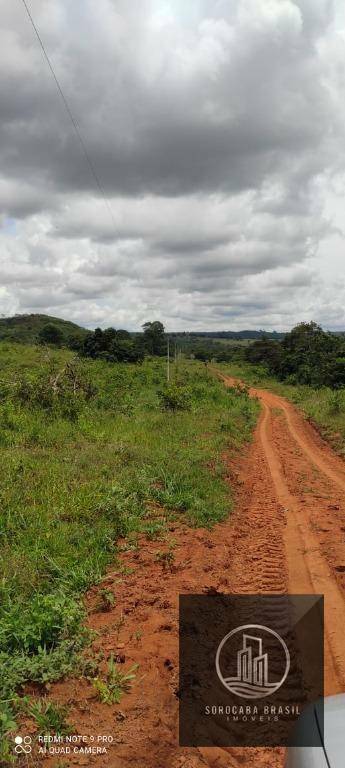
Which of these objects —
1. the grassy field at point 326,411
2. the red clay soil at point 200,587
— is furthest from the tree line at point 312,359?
the red clay soil at point 200,587

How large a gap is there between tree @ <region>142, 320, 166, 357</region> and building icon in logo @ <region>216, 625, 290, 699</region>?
224 ft

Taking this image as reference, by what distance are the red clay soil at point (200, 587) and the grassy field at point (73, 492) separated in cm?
31

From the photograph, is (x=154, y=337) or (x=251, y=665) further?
(x=154, y=337)

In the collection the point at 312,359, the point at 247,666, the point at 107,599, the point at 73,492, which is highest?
the point at 312,359

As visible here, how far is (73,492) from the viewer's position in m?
7.44

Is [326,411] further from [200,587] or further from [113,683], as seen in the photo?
[113,683]

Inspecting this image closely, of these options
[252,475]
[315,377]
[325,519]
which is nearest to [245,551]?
[325,519]

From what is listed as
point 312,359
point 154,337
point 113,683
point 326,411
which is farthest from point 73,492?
point 154,337

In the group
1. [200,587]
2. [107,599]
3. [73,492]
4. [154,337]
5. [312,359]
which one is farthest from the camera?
[154,337]

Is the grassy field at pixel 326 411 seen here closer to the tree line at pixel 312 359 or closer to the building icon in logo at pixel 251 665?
the tree line at pixel 312 359

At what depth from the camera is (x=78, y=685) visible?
3607mm

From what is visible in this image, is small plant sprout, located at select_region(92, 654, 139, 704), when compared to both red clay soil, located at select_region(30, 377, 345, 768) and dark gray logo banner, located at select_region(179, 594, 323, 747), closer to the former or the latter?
red clay soil, located at select_region(30, 377, 345, 768)

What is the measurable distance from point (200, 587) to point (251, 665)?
4.12ft

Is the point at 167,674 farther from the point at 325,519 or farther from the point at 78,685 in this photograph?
the point at 325,519
